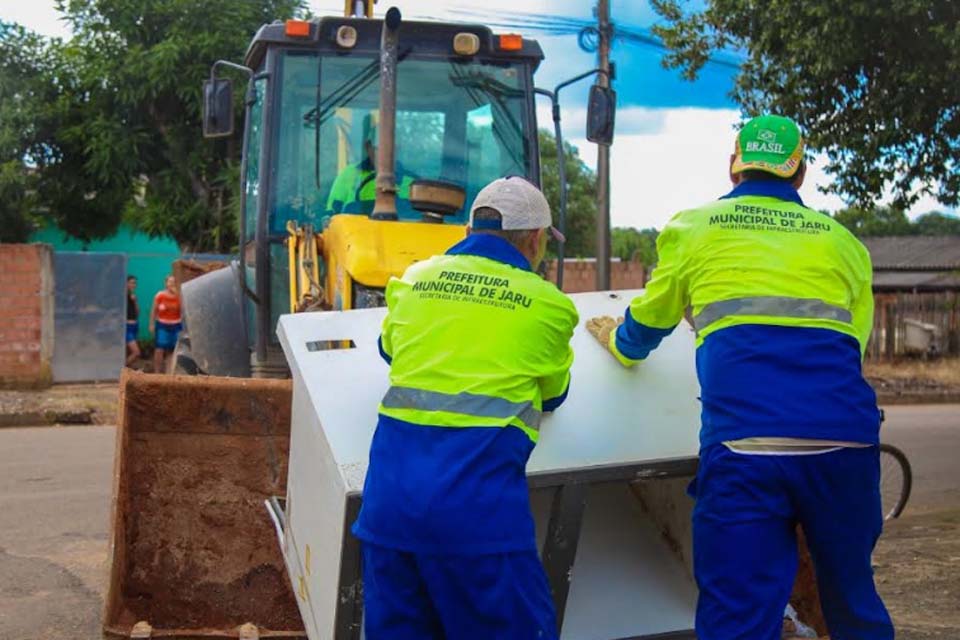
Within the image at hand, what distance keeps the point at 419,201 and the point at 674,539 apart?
2133mm

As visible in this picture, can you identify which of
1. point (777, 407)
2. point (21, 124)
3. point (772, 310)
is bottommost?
point (777, 407)

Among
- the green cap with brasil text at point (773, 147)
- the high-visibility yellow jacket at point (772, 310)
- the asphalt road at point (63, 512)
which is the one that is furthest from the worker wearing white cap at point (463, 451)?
the asphalt road at point (63, 512)

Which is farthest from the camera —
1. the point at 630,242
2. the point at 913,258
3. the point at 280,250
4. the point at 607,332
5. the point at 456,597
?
the point at 630,242

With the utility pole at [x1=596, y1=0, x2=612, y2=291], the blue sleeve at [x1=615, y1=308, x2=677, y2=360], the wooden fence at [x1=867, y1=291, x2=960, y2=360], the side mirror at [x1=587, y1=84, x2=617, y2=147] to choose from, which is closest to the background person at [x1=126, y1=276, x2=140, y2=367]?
the utility pole at [x1=596, y1=0, x2=612, y2=291]

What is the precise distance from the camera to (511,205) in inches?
135

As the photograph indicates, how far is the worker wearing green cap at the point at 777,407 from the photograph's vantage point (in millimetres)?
3469

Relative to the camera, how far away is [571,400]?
3939 mm

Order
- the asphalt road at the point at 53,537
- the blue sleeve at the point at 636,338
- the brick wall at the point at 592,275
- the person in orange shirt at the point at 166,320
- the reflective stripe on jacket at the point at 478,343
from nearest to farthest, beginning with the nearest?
1. the reflective stripe on jacket at the point at 478,343
2. the blue sleeve at the point at 636,338
3. the asphalt road at the point at 53,537
4. the person in orange shirt at the point at 166,320
5. the brick wall at the point at 592,275

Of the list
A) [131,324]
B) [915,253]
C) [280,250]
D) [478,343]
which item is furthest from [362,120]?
[915,253]

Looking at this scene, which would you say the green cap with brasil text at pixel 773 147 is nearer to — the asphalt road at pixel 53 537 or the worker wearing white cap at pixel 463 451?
the worker wearing white cap at pixel 463 451

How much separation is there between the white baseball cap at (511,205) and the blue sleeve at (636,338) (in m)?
0.70

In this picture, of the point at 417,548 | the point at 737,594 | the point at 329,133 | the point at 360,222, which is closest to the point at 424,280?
the point at 417,548

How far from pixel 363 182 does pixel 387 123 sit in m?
0.50

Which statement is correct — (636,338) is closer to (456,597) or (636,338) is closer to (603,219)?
(456,597)
